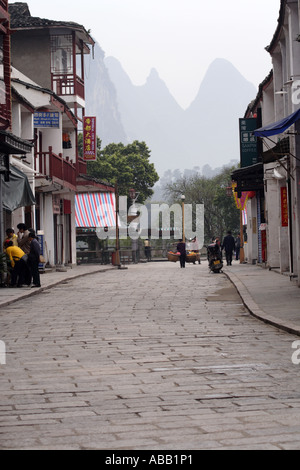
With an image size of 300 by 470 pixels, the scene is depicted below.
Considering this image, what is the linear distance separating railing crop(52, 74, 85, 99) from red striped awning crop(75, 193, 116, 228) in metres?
6.87

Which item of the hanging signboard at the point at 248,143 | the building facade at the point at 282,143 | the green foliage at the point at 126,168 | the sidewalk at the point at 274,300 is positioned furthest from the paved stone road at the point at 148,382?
the green foliage at the point at 126,168

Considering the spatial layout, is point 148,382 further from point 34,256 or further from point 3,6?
point 3,6

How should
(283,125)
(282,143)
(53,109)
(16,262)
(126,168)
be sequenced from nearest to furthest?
(283,125) → (282,143) → (16,262) → (53,109) → (126,168)

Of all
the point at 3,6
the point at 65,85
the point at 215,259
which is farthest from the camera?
the point at 65,85

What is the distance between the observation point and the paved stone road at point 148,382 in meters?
5.30

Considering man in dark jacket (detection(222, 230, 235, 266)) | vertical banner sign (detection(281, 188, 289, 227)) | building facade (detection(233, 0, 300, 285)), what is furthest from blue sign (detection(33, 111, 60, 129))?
man in dark jacket (detection(222, 230, 235, 266))

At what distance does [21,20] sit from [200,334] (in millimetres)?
31549

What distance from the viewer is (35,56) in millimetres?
39719

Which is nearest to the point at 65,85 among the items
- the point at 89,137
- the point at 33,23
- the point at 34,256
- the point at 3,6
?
the point at 33,23

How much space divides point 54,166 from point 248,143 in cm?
804

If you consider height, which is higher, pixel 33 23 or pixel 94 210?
pixel 33 23

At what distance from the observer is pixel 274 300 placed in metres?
15.9

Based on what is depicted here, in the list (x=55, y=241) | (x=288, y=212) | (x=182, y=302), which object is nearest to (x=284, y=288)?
(x=182, y=302)
